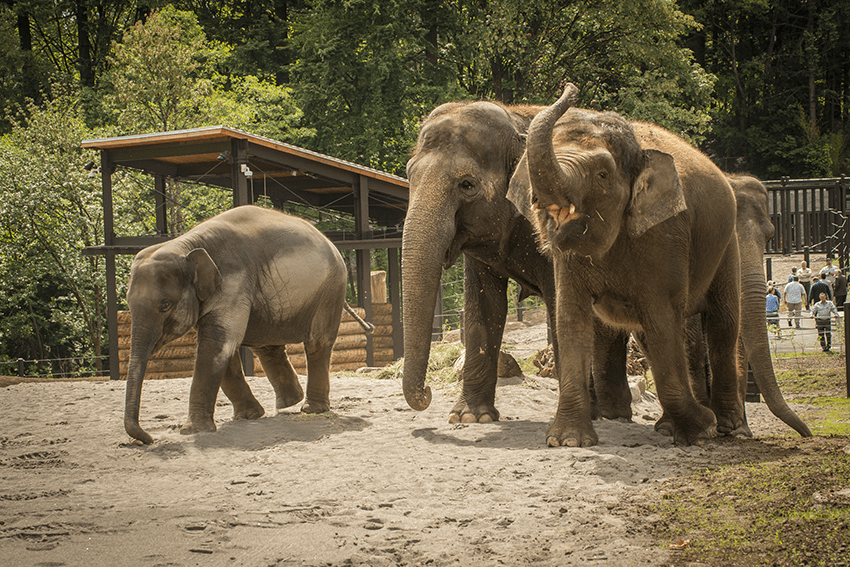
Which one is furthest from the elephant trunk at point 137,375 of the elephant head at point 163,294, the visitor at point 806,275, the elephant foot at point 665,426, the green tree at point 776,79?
the green tree at point 776,79

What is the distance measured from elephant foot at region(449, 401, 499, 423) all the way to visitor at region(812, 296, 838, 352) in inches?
443

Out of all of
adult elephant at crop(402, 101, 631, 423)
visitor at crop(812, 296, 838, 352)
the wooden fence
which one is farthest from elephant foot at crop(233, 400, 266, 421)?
the wooden fence

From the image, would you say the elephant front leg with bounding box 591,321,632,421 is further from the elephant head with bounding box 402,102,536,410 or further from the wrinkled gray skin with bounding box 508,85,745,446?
the elephant head with bounding box 402,102,536,410

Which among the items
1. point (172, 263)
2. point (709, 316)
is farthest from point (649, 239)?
point (172, 263)

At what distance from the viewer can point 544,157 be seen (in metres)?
4.91

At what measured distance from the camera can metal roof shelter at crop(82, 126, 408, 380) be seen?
16.1 metres

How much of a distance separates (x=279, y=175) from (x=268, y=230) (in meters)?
11.6

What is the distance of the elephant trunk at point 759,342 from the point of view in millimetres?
6469

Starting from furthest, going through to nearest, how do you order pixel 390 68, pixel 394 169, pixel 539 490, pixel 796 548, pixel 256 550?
pixel 394 169 → pixel 390 68 → pixel 539 490 → pixel 256 550 → pixel 796 548

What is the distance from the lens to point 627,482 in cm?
496

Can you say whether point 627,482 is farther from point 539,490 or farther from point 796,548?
point 796,548

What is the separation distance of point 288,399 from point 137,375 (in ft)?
8.00

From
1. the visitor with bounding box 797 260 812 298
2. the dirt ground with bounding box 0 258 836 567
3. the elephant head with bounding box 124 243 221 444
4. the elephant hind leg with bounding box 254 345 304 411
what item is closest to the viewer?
the dirt ground with bounding box 0 258 836 567

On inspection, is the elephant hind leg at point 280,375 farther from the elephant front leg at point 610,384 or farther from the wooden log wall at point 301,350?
the wooden log wall at point 301,350
